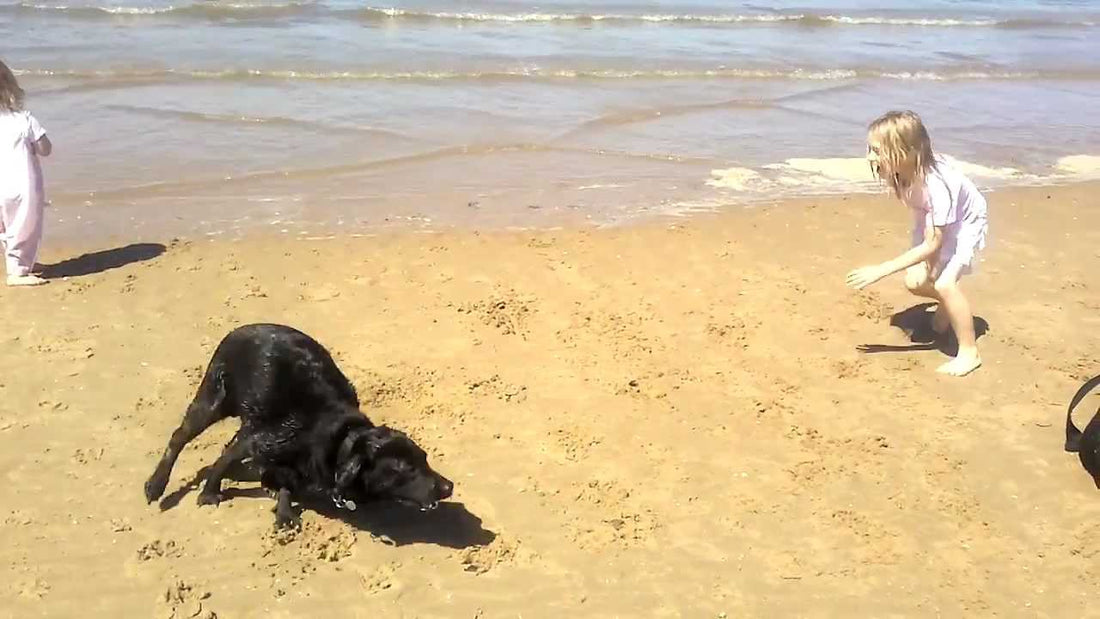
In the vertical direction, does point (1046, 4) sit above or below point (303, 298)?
above

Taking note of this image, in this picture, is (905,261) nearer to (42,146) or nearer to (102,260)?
(102,260)

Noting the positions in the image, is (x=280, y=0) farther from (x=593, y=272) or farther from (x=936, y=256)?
(x=936, y=256)

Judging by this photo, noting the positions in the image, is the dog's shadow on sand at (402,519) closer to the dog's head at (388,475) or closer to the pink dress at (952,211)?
the dog's head at (388,475)

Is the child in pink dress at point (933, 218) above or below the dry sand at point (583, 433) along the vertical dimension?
above

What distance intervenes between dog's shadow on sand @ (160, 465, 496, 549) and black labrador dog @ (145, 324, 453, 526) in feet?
0.28

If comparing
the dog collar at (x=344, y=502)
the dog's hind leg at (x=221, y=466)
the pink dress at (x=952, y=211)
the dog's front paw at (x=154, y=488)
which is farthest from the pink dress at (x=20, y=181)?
the pink dress at (x=952, y=211)

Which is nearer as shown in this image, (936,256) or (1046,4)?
(936,256)

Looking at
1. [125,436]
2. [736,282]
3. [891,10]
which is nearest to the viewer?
[125,436]

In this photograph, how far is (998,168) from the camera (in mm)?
10094

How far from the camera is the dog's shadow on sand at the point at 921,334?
6156 millimetres

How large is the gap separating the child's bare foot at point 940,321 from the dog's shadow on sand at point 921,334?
0.08 ft

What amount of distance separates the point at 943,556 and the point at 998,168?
6744 mm

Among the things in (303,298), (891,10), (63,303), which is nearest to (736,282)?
(303,298)

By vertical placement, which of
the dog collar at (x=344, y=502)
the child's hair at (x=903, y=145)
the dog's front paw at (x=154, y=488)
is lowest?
the dog's front paw at (x=154, y=488)
